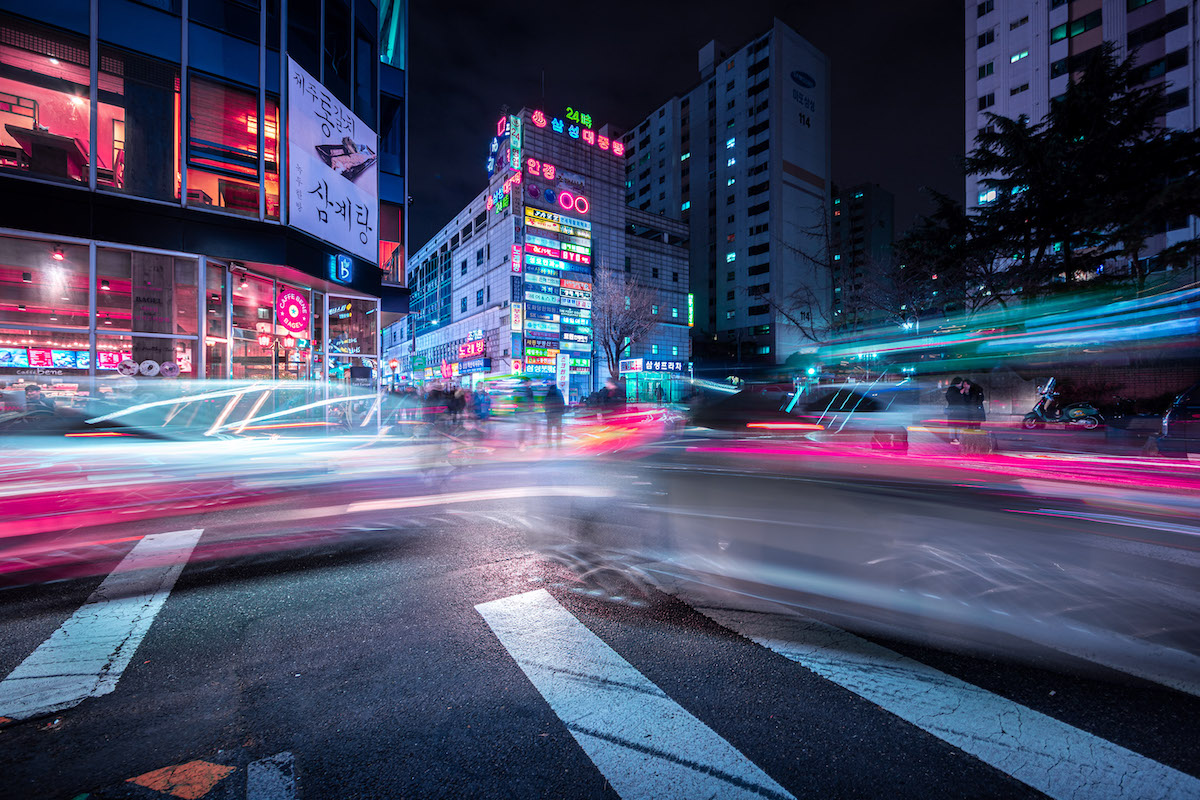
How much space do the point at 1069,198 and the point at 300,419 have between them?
29.1 metres

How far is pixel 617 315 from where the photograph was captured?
3784 cm

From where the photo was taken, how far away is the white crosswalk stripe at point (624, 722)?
1943 mm

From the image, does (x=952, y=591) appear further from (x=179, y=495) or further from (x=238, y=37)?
(x=238, y=37)

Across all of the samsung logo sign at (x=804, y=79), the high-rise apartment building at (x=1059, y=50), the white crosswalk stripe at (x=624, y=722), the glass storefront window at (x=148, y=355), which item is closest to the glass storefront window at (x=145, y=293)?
the glass storefront window at (x=148, y=355)

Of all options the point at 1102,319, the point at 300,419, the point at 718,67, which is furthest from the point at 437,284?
the point at 1102,319

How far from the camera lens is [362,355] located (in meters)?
20.1

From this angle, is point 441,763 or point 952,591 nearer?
point 441,763

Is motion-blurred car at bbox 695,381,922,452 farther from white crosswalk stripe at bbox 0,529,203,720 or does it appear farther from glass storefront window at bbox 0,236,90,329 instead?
glass storefront window at bbox 0,236,90,329

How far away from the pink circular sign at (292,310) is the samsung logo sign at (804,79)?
230 ft

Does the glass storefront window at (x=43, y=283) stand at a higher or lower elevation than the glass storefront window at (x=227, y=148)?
lower

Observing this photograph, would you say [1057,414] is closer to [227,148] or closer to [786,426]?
[786,426]

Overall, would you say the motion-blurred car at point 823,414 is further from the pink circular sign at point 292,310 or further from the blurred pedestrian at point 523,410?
the pink circular sign at point 292,310

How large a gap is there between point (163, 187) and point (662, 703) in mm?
18172

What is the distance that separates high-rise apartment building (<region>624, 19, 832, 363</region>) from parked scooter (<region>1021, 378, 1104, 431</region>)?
36659mm
